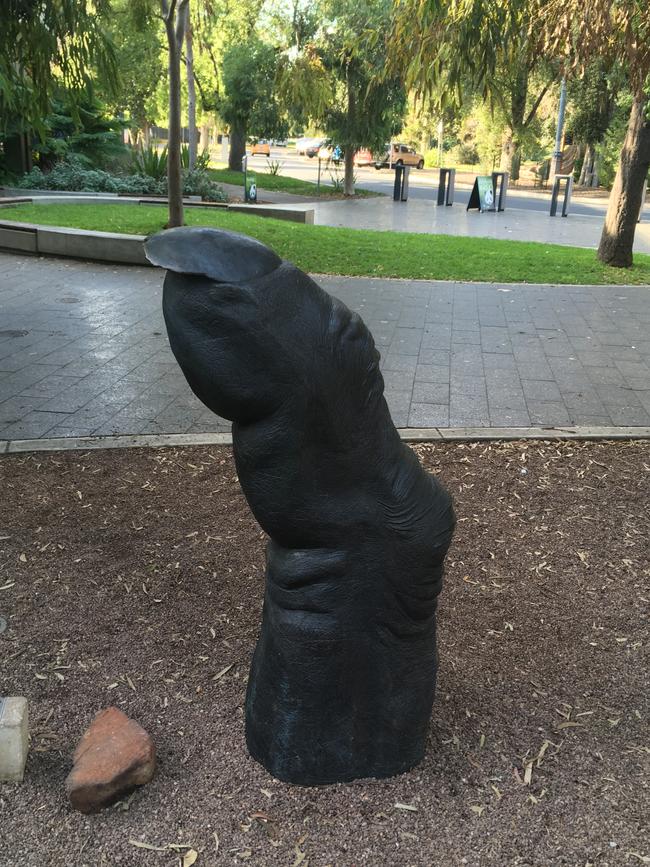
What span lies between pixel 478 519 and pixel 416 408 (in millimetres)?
1932

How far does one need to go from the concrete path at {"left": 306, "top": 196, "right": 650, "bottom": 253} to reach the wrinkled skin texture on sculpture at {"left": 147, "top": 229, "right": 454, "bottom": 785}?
50.3ft

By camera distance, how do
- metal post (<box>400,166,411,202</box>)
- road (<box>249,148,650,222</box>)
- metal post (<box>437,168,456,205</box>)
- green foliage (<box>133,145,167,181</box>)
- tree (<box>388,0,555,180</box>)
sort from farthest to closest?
1. road (<box>249,148,650,222</box>)
2. metal post (<box>400,166,411,202</box>)
3. metal post (<box>437,168,456,205</box>)
4. green foliage (<box>133,145,167,181</box>)
5. tree (<box>388,0,555,180</box>)

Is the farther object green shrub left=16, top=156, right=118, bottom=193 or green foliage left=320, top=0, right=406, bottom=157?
green foliage left=320, top=0, right=406, bottom=157

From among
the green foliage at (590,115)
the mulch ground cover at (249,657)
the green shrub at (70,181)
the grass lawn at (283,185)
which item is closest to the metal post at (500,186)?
the grass lawn at (283,185)

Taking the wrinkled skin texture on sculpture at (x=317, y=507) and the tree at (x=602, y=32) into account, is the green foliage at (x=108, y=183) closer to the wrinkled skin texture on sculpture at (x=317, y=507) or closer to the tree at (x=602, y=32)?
the tree at (x=602, y=32)

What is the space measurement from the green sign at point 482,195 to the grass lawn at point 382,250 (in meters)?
8.63

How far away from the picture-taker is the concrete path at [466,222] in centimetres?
1803

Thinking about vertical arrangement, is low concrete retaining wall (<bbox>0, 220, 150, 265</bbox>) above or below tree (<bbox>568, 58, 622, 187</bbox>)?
below

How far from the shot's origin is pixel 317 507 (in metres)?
2.28

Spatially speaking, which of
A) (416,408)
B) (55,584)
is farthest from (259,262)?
(416,408)

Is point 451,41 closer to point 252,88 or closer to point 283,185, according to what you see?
point 283,185

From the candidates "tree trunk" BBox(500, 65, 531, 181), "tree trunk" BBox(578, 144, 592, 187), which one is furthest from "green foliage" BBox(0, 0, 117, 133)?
"tree trunk" BBox(578, 144, 592, 187)

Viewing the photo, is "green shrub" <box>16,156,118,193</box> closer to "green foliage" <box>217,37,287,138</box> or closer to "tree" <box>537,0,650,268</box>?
"green foliage" <box>217,37,287,138</box>

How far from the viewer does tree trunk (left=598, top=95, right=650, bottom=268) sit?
11.7 metres
